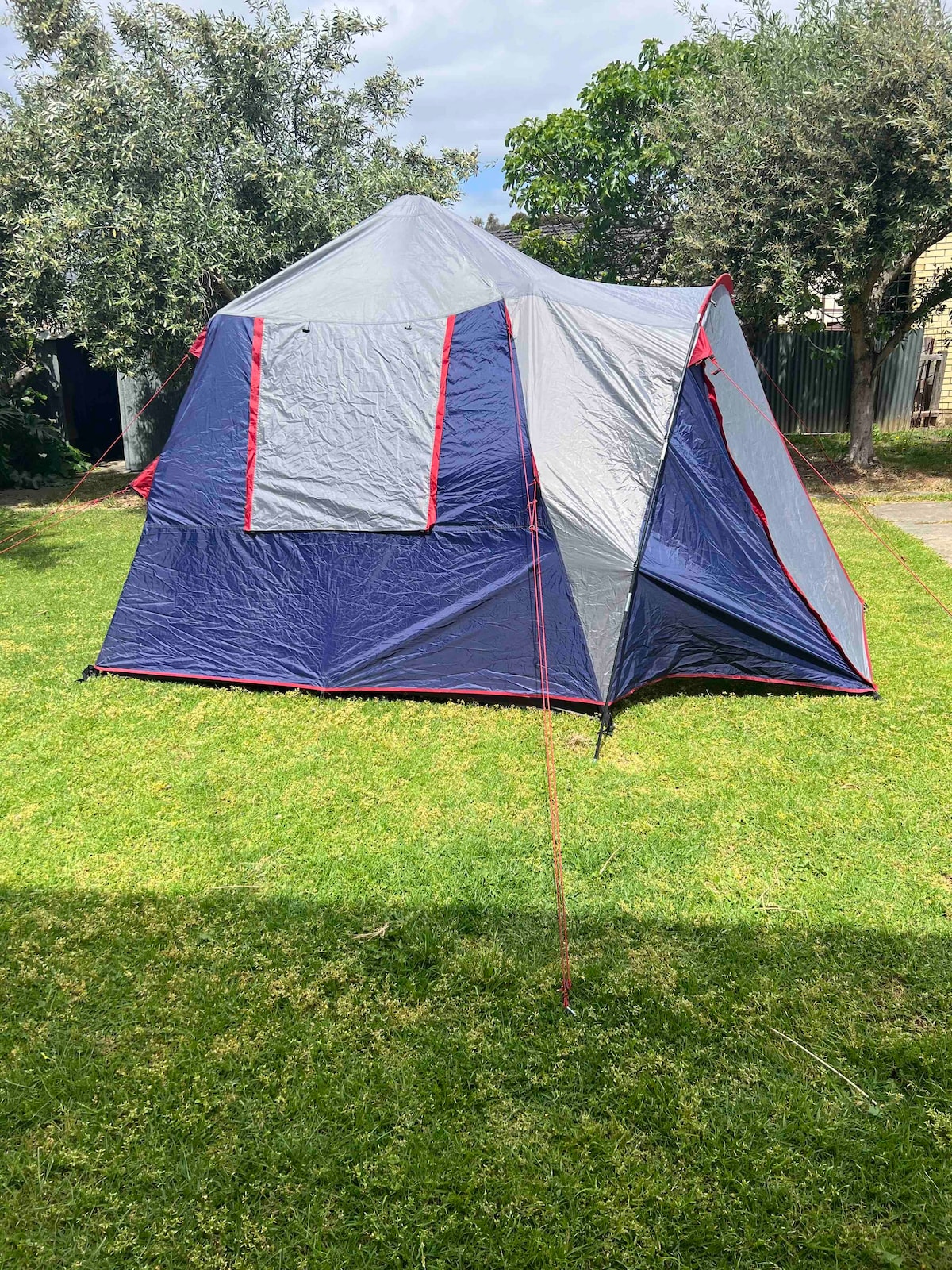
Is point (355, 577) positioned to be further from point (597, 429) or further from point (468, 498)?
point (597, 429)

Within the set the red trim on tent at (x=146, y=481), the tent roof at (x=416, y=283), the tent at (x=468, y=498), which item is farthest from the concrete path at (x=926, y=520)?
the red trim on tent at (x=146, y=481)

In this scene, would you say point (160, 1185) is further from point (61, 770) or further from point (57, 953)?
point (61, 770)

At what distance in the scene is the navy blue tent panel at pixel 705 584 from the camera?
178 inches

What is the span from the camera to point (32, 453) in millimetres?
12984

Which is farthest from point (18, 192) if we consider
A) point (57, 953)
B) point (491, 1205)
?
point (491, 1205)

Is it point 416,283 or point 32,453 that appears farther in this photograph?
point 32,453

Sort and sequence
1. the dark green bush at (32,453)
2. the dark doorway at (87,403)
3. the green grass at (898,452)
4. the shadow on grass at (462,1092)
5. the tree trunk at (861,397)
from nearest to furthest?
1. the shadow on grass at (462,1092)
2. the tree trunk at (861,397)
3. the green grass at (898,452)
4. the dark green bush at (32,453)
5. the dark doorway at (87,403)

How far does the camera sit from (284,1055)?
2.51 meters

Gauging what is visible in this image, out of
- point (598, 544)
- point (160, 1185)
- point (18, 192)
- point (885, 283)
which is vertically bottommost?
point (160, 1185)

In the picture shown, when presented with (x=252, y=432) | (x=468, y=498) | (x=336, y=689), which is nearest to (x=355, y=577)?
(x=336, y=689)

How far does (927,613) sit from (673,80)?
10887 millimetres

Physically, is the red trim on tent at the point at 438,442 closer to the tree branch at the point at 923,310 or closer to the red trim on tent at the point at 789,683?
the red trim on tent at the point at 789,683

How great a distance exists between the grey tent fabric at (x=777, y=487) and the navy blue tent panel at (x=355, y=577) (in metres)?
1.18

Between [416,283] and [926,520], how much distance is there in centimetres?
702
